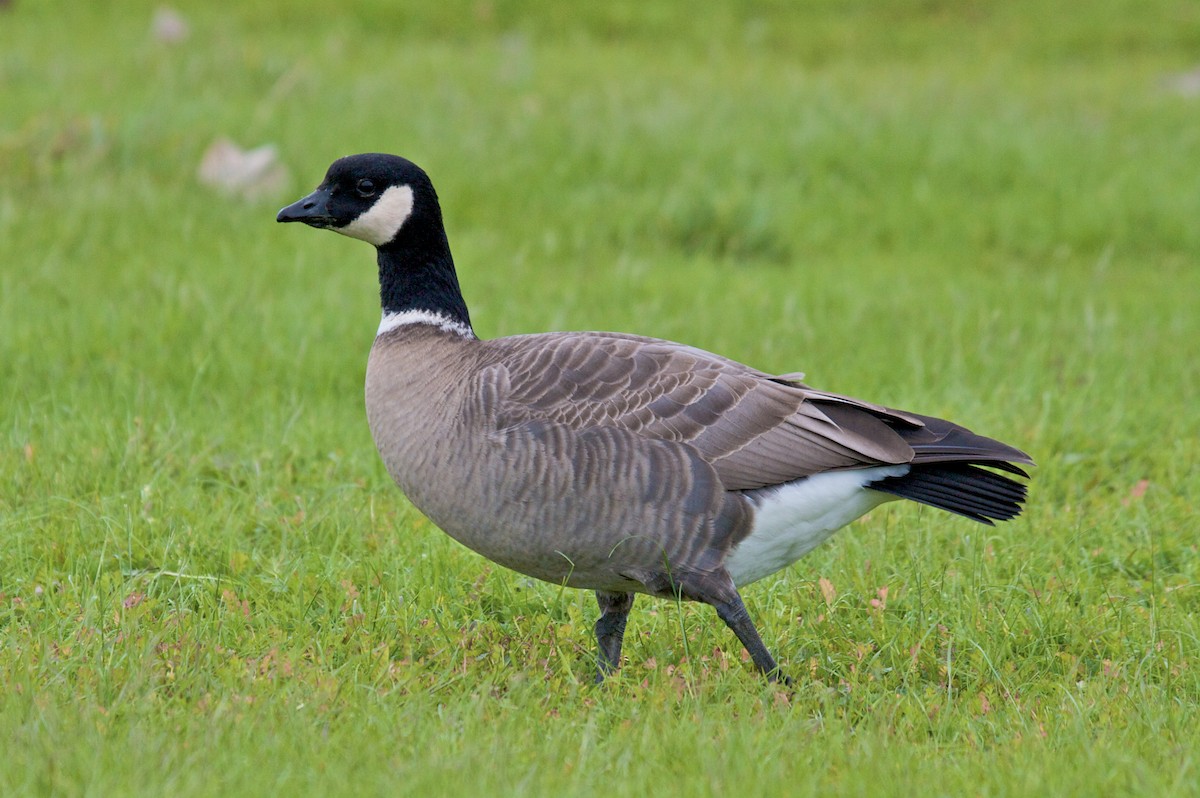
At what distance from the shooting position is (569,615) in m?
5.15

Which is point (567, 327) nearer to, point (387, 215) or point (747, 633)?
point (387, 215)

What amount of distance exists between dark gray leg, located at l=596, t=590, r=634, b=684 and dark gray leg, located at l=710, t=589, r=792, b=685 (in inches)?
17.2

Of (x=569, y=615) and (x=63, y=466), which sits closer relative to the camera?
(x=569, y=615)

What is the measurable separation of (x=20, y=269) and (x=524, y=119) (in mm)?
4571

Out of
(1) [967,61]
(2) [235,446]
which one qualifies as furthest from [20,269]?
(1) [967,61]

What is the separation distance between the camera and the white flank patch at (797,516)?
4.46 m

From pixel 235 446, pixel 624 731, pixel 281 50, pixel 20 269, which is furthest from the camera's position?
pixel 281 50

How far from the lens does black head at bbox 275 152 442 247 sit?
5.02 meters

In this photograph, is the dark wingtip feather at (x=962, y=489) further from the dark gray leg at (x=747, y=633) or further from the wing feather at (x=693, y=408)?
the dark gray leg at (x=747, y=633)

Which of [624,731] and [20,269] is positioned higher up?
[20,269]

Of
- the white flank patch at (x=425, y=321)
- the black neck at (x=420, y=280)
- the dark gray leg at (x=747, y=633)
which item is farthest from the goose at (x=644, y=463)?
the black neck at (x=420, y=280)

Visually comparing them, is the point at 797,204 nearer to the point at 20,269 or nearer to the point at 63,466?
the point at 20,269

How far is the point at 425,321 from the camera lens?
16.4 ft

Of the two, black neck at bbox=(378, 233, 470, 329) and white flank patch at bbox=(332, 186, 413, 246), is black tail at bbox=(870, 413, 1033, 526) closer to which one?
black neck at bbox=(378, 233, 470, 329)
